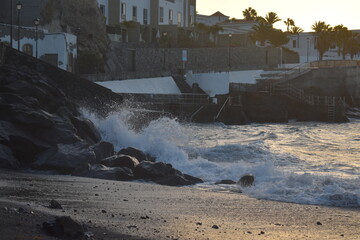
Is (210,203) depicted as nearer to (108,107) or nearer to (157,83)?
(108,107)

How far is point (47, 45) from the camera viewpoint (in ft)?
119

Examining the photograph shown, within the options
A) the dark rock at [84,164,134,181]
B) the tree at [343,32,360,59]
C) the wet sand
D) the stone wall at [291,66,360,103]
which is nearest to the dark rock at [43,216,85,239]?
the wet sand

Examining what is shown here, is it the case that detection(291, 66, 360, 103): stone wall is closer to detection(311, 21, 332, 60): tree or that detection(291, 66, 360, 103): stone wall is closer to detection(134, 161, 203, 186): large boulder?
detection(311, 21, 332, 60): tree

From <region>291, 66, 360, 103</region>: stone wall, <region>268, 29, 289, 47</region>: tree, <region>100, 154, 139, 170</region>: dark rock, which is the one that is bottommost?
<region>100, 154, 139, 170</region>: dark rock

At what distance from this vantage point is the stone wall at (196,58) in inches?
2036

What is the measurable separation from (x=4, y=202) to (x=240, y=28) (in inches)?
3187

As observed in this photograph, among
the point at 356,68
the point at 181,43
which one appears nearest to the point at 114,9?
the point at 181,43

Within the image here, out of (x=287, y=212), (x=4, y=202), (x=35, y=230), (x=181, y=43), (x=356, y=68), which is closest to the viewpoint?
(x=35, y=230)

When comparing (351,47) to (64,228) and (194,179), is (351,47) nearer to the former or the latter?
(194,179)

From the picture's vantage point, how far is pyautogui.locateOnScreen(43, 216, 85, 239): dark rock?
23.1 ft

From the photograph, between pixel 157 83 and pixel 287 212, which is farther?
pixel 157 83

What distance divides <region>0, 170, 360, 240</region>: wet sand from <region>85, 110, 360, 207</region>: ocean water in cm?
100

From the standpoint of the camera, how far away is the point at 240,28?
8794cm

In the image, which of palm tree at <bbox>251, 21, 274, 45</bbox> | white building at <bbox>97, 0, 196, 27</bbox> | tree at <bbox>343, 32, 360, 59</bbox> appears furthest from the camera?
tree at <bbox>343, 32, 360, 59</bbox>
